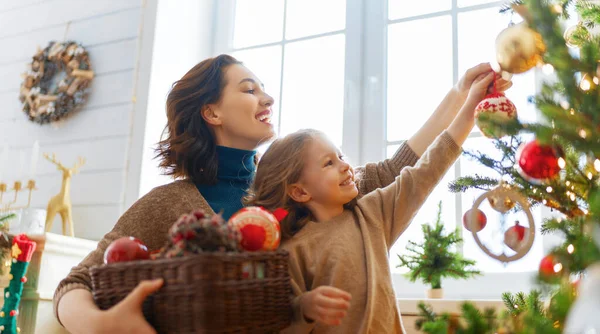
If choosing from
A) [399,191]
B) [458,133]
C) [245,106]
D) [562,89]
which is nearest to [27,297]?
[245,106]

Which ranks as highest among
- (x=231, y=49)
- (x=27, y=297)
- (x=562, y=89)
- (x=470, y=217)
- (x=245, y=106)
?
(x=231, y=49)

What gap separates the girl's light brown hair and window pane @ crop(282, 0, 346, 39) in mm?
1239

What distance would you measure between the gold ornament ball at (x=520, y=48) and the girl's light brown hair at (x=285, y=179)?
0.46 meters

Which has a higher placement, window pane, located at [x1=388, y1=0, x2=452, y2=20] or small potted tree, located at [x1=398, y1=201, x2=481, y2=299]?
window pane, located at [x1=388, y1=0, x2=452, y2=20]

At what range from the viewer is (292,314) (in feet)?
3.47

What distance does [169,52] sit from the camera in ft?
8.69

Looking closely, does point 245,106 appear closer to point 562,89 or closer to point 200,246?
point 200,246

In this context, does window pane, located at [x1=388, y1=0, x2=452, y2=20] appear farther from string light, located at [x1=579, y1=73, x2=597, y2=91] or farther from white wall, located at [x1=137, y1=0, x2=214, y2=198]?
string light, located at [x1=579, y1=73, x2=597, y2=91]

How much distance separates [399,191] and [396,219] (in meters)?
0.07

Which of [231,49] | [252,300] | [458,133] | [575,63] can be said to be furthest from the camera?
[231,49]

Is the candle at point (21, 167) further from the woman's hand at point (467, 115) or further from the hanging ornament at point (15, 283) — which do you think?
the woman's hand at point (467, 115)

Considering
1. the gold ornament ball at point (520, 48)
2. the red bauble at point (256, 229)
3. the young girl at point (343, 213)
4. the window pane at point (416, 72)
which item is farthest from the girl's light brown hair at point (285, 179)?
the window pane at point (416, 72)

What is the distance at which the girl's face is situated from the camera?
130 centimetres

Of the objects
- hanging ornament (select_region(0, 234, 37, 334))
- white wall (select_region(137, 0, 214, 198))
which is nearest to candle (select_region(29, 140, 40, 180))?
white wall (select_region(137, 0, 214, 198))
